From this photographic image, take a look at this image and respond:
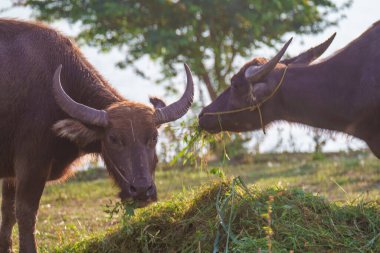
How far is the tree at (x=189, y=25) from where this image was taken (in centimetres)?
1836

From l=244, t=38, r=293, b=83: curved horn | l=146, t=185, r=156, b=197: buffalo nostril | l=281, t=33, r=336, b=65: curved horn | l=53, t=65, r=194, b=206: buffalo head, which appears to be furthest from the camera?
l=281, t=33, r=336, b=65: curved horn

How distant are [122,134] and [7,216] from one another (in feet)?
5.95

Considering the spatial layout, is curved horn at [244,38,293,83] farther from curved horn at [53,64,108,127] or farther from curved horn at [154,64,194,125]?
curved horn at [53,64,108,127]

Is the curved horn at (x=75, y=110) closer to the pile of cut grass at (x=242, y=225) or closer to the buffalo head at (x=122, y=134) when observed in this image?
the buffalo head at (x=122, y=134)

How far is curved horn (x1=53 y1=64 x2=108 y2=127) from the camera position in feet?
19.4

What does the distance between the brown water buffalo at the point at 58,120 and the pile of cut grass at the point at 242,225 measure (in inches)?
16.3

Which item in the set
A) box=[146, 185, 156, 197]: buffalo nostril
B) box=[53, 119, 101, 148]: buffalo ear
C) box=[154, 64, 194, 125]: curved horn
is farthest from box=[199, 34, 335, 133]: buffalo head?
box=[146, 185, 156, 197]: buffalo nostril

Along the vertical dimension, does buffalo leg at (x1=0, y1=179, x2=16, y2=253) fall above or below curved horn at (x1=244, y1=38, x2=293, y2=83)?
below

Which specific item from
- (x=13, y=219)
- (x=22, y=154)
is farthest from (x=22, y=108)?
(x=13, y=219)

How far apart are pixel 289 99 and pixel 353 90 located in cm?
64

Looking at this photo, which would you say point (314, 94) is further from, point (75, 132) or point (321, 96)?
point (75, 132)

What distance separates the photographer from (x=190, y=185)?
739 centimetres

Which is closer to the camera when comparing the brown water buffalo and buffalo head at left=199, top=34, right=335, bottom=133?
the brown water buffalo

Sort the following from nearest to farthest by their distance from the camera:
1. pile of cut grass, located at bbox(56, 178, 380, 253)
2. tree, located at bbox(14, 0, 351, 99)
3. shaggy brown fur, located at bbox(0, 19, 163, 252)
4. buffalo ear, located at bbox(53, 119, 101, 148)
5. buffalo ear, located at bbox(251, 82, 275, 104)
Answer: pile of cut grass, located at bbox(56, 178, 380, 253) < shaggy brown fur, located at bbox(0, 19, 163, 252) < buffalo ear, located at bbox(53, 119, 101, 148) < buffalo ear, located at bbox(251, 82, 275, 104) < tree, located at bbox(14, 0, 351, 99)
